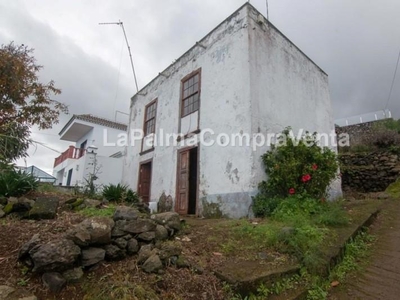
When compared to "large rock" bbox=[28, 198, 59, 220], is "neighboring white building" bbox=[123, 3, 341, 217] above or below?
above

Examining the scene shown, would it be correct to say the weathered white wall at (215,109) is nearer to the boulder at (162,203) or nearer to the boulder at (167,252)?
the boulder at (162,203)

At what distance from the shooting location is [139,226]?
3215mm

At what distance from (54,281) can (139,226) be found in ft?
3.77

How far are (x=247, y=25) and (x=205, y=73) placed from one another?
1919mm

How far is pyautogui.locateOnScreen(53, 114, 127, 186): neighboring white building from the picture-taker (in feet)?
45.1

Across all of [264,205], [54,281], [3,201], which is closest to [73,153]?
[3,201]

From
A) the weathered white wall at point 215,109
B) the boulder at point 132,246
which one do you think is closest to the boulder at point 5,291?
the boulder at point 132,246

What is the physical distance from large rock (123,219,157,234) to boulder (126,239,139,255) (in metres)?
0.14

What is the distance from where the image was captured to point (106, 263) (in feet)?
8.87

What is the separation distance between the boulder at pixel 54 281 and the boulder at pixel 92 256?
0.87ft

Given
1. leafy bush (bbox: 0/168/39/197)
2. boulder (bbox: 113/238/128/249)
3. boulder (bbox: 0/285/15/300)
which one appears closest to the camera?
boulder (bbox: 0/285/15/300)

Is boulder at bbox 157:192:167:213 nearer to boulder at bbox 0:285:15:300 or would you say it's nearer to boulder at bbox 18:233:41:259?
boulder at bbox 18:233:41:259

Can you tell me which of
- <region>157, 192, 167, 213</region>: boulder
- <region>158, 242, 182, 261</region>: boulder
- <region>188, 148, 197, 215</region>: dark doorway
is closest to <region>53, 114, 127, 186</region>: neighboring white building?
<region>157, 192, 167, 213</region>: boulder

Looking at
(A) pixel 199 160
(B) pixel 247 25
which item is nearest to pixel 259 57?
(B) pixel 247 25
